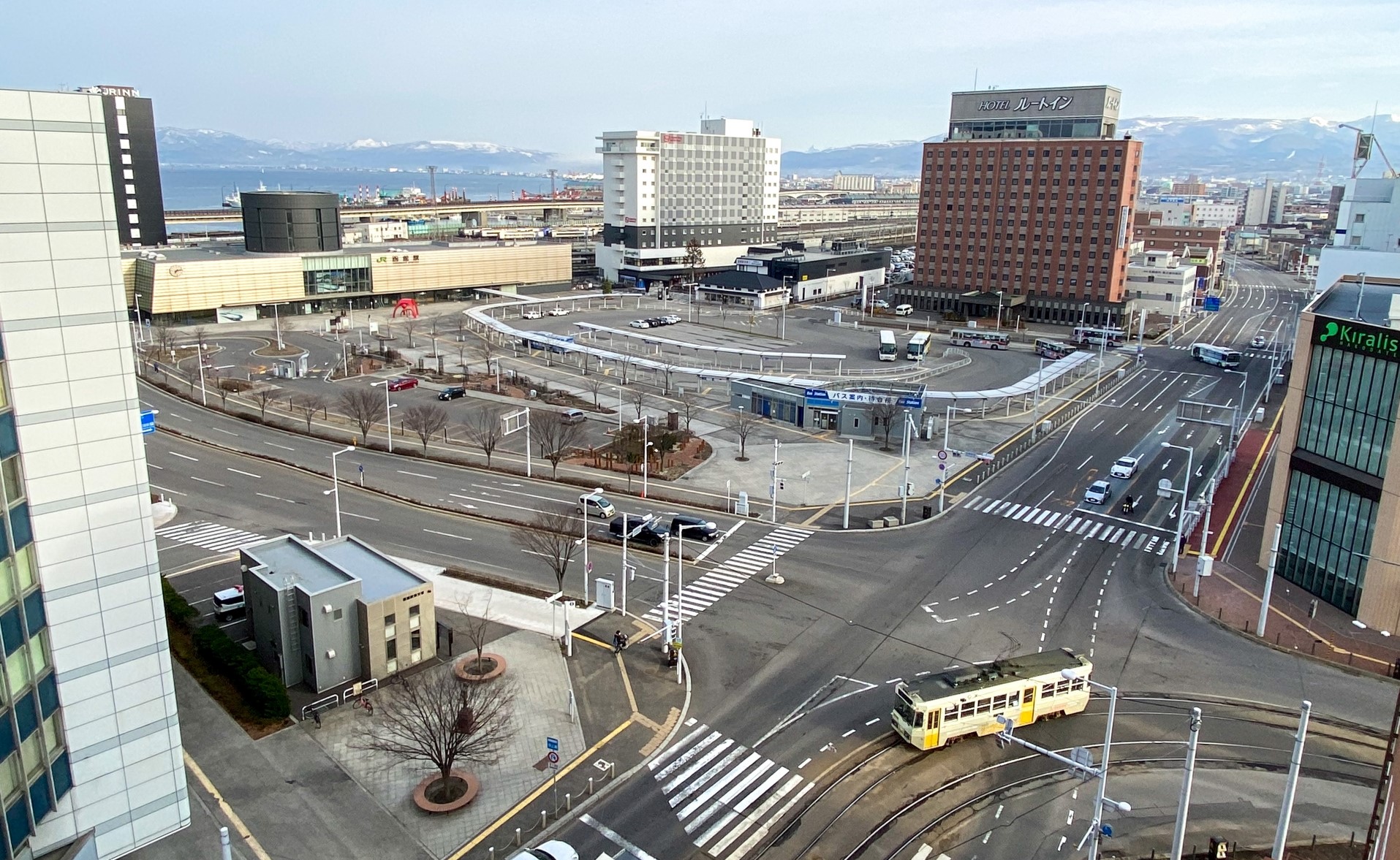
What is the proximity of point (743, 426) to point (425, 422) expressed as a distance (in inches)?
854

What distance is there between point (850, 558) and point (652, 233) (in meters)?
117

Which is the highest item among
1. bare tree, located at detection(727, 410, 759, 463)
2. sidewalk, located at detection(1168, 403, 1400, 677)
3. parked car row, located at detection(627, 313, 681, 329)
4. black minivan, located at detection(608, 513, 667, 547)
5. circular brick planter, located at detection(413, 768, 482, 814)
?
parked car row, located at detection(627, 313, 681, 329)

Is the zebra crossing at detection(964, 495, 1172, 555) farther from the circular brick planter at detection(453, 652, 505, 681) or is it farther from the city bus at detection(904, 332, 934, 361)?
the city bus at detection(904, 332, 934, 361)

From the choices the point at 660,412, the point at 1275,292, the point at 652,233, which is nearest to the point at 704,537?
the point at 660,412

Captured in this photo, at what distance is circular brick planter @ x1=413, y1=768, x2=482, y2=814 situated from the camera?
24.8 metres

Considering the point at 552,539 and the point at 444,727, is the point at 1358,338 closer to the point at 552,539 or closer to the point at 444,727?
the point at 552,539

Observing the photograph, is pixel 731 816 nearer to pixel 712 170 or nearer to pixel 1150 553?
pixel 1150 553

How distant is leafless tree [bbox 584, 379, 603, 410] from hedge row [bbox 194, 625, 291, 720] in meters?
41.9

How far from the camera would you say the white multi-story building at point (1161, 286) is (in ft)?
401

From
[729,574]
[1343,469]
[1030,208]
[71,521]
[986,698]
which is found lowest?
[729,574]

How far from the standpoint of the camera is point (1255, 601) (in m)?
39.0

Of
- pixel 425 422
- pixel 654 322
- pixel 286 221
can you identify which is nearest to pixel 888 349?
pixel 654 322

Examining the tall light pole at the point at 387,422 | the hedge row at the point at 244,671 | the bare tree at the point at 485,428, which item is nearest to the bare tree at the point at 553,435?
the tall light pole at the point at 387,422

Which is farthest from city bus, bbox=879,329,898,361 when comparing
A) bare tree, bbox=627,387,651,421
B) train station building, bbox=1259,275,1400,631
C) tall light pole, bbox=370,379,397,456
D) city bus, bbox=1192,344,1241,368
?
train station building, bbox=1259,275,1400,631
